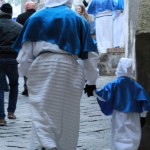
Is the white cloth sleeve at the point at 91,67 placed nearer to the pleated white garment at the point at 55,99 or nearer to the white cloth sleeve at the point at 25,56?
the pleated white garment at the point at 55,99

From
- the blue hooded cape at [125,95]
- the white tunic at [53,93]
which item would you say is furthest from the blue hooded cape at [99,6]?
the white tunic at [53,93]

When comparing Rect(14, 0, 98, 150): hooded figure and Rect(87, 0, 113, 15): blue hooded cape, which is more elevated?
Rect(14, 0, 98, 150): hooded figure

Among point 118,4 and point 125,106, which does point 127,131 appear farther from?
point 118,4

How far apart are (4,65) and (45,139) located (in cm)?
358

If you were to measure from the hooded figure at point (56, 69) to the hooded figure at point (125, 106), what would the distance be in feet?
1.53

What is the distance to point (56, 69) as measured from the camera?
225 inches

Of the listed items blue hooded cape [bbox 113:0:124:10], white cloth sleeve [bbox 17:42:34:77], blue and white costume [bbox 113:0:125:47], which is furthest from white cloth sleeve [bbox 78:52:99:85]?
blue and white costume [bbox 113:0:125:47]

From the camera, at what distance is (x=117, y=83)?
6.36 meters

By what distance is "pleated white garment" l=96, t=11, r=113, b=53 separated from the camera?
15.6m

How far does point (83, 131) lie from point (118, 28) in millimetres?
8035

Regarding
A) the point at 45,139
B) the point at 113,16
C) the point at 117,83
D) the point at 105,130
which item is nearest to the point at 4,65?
the point at 105,130

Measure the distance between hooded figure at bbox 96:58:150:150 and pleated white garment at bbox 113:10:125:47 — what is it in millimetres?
9422

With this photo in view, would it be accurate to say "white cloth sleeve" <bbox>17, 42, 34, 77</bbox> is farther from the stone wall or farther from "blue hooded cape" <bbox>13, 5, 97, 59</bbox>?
the stone wall

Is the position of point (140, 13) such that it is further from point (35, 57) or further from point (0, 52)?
point (0, 52)
